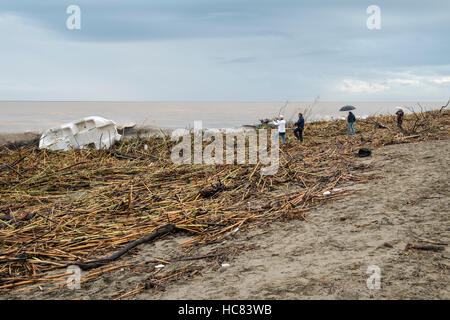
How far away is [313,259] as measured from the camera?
3.40m

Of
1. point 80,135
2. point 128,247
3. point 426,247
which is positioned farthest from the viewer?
point 80,135

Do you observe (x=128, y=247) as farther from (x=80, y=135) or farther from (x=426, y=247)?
(x=80, y=135)

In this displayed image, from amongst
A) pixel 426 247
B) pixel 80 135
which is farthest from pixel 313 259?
pixel 80 135

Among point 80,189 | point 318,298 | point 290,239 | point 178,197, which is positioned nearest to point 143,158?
point 80,189

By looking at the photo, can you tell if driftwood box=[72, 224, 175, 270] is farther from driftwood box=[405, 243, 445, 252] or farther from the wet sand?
driftwood box=[405, 243, 445, 252]

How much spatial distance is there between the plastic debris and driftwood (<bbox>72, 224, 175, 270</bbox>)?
7.64 meters

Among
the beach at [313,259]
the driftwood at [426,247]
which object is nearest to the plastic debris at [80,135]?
the beach at [313,259]

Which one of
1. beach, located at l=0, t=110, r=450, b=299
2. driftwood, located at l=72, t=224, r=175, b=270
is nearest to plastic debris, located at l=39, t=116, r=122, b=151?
driftwood, located at l=72, t=224, r=175, b=270

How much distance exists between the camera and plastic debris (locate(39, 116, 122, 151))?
11.7 meters

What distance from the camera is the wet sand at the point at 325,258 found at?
9.28 ft

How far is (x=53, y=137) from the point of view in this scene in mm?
11844

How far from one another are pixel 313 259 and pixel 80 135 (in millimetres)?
10344

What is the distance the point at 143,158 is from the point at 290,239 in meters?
6.72
